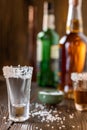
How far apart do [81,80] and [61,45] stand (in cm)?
29

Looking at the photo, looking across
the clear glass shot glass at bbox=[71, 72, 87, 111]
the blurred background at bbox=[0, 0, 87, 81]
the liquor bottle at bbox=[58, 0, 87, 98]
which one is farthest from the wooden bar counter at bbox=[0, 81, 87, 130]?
the blurred background at bbox=[0, 0, 87, 81]

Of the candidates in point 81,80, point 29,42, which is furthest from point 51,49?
point 81,80

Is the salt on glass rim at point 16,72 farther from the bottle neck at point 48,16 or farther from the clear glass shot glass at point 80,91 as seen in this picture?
the bottle neck at point 48,16

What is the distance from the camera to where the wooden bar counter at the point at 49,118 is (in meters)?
0.67

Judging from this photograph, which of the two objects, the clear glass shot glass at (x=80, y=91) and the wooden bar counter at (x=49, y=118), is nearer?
the wooden bar counter at (x=49, y=118)

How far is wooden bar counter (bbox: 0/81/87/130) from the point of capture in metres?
0.67

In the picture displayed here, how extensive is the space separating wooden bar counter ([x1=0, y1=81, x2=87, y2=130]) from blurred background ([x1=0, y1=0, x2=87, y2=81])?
66cm

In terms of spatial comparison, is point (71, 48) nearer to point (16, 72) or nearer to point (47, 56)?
point (47, 56)

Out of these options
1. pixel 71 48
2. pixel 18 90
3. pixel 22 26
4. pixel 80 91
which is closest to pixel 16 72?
pixel 18 90

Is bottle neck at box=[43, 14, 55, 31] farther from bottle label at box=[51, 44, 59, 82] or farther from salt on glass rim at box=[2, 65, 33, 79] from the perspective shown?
salt on glass rim at box=[2, 65, 33, 79]

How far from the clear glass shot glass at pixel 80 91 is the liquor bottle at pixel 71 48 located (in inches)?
7.7

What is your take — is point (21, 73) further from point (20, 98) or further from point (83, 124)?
point (83, 124)

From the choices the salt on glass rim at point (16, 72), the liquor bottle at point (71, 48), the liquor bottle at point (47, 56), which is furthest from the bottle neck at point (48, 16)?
the salt on glass rim at point (16, 72)

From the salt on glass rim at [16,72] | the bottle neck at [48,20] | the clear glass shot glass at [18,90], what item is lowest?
the clear glass shot glass at [18,90]
